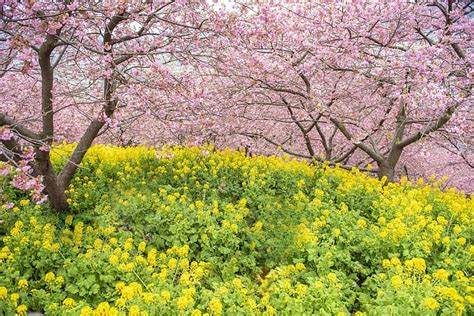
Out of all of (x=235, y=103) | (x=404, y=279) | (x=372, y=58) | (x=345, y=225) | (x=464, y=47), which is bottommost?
(x=404, y=279)

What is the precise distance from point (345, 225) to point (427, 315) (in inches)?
90.3

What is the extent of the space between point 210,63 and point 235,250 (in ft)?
10.3

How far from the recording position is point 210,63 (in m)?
7.14

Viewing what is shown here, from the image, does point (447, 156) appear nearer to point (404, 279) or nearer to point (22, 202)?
point (404, 279)

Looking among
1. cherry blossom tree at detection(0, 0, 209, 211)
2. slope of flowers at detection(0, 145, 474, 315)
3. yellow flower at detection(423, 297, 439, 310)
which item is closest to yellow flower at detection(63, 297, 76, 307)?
slope of flowers at detection(0, 145, 474, 315)

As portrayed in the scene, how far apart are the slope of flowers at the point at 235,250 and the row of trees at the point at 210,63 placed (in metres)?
0.94

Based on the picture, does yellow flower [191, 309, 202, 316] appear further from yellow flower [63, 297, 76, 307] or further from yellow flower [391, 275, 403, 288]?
yellow flower [391, 275, 403, 288]

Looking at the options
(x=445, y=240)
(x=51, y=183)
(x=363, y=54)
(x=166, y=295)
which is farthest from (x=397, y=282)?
(x=363, y=54)

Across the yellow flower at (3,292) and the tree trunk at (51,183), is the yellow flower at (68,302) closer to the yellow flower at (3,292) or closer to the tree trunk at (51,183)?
the yellow flower at (3,292)

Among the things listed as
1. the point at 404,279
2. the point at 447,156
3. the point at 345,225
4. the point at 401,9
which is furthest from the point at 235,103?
the point at 447,156

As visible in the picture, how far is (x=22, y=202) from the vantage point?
6.98m

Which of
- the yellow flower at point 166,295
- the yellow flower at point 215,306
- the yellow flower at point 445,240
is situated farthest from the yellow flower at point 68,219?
the yellow flower at point 445,240

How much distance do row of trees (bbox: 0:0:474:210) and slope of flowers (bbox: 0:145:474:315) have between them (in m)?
0.94

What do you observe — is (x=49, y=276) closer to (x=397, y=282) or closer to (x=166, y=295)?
(x=166, y=295)
